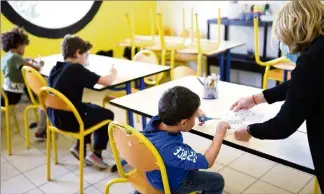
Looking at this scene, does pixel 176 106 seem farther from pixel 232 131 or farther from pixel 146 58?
pixel 146 58

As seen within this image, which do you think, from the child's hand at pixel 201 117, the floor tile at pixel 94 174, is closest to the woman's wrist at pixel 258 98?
the child's hand at pixel 201 117

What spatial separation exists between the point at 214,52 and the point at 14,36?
6.12ft

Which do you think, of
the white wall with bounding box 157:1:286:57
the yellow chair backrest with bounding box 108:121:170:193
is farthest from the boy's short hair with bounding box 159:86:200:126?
the white wall with bounding box 157:1:286:57

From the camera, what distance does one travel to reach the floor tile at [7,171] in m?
2.41

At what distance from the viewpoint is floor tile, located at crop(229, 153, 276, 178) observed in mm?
2335

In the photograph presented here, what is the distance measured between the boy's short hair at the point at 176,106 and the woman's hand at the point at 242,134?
19cm

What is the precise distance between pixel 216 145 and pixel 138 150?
30 cm

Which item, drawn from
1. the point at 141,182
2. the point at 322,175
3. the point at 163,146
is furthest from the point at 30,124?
the point at 322,175

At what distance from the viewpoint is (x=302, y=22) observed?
1.05 m

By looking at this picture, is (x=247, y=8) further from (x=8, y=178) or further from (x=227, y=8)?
(x=8, y=178)

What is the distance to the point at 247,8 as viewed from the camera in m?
4.24

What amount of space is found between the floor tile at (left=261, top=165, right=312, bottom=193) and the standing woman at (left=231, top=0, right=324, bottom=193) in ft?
3.63

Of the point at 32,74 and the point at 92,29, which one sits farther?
the point at 92,29

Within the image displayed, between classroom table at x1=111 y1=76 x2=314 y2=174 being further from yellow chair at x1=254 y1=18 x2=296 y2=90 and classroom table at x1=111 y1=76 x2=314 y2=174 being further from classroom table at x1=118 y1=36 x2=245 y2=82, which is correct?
classroom table at x1=118 y1=36 x2=245 y2=82
